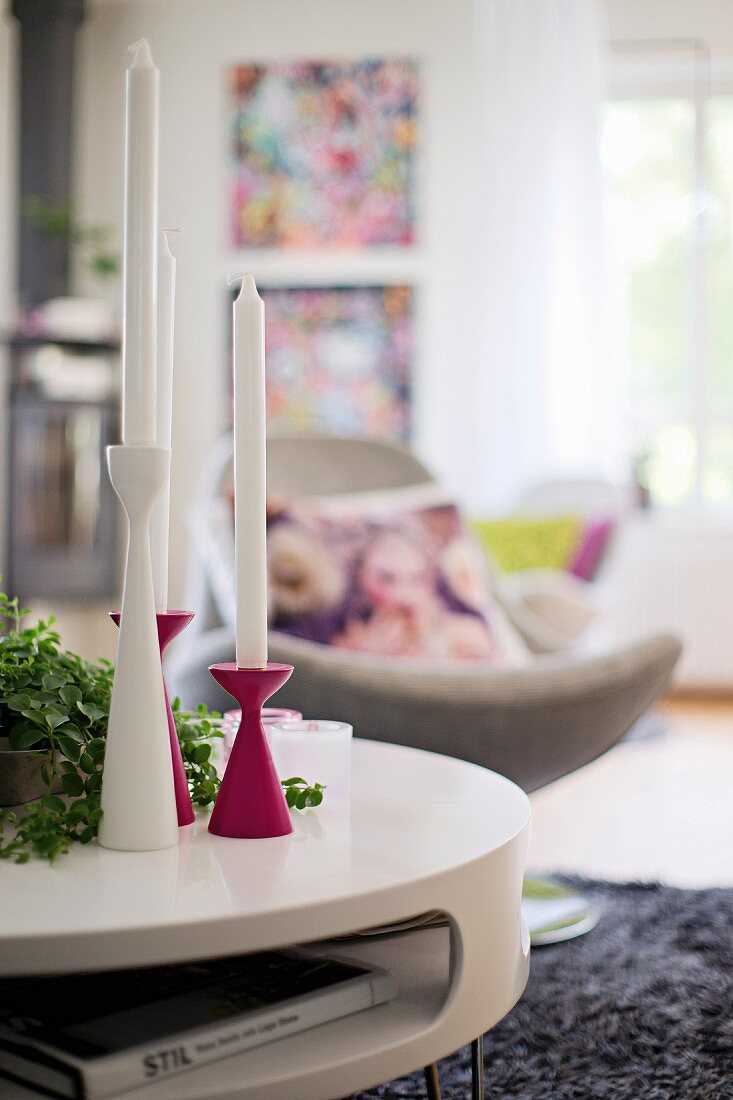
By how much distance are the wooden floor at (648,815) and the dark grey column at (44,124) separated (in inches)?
115

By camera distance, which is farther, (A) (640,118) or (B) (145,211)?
(A) (640,118)

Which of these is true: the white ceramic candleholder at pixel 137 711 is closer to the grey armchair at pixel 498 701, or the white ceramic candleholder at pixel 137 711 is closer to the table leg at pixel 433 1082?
the table leg at pixel 433 1082

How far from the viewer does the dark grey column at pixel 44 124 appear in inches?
175

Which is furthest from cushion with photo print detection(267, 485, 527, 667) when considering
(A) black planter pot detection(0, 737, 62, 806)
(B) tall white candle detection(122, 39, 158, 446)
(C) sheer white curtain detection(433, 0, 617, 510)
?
(C) sheer white curtain detection(433, 0, 617, 510)

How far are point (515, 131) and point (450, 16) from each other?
0.61 m

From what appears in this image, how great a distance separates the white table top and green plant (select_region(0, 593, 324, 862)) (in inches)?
0.7

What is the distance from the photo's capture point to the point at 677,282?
14.9 ft

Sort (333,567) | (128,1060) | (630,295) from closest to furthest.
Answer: (128,1060), (333,567), (630,295)

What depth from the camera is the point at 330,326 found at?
182 inches

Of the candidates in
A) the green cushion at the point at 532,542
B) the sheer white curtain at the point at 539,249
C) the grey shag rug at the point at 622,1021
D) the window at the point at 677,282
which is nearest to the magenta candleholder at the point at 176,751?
the grey shag rug at the point at 622,1021

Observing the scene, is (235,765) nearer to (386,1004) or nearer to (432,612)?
(386,1004)

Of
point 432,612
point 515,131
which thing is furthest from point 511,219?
point 432,612

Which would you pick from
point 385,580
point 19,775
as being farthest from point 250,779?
point 385,580

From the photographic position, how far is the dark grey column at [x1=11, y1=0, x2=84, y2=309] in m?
4.45
